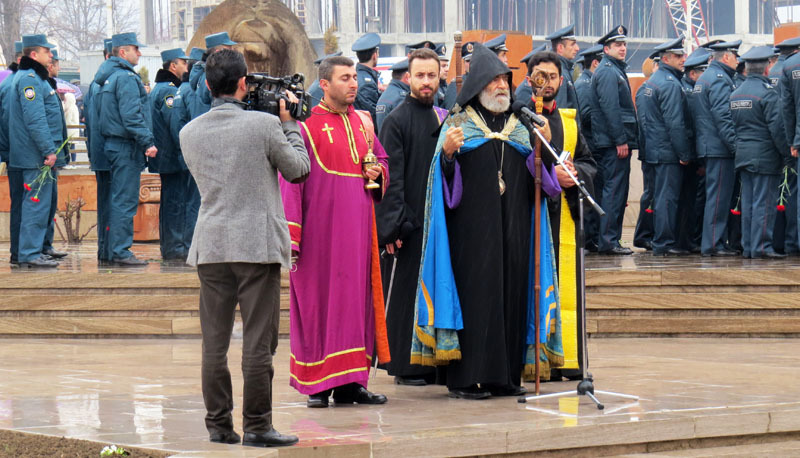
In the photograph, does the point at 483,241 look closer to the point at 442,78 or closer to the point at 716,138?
the point at 442,78

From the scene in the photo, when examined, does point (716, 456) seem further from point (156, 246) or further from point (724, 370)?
point (156, 246)

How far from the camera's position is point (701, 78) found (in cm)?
1337

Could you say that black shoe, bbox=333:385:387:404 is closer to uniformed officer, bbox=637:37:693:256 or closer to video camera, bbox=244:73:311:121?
video camera, bbox=244:73:311:121

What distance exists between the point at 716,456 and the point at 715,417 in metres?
0.28

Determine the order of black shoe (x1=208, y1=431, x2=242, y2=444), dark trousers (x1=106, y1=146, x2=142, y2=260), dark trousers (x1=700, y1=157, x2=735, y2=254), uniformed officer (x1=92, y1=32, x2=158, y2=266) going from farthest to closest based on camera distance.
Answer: dark trousers (x1=700, y1=157, x2=735, y2=254) < dark trousers (x1=106, y1=146, x2=142, y2=260) < uniformed officer (x1=92, y1=32, x2=158, y2=266) < black shoe (x1=208, y1=431, x2=242, y2=444)

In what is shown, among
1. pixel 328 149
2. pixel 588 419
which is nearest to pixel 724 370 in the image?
pixel 588 419

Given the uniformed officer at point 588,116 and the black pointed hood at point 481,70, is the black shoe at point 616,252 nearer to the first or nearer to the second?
the uniformed officer at point 588,116

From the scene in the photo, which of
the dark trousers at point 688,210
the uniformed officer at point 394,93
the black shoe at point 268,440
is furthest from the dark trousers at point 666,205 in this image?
the black shoe at point 268,440

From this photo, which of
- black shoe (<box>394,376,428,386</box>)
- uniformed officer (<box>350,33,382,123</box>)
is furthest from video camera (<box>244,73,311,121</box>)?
uniformed officer (<box>350,33,382,123</box>)

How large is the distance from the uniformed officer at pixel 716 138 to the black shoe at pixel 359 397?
6780mm

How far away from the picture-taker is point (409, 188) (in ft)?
26.4

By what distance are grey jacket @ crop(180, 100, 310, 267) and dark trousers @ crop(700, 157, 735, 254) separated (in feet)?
26.4

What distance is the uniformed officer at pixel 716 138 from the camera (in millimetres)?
13062

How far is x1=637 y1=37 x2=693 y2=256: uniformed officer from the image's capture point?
13.4 m
